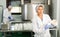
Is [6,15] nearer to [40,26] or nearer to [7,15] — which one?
[7,15]

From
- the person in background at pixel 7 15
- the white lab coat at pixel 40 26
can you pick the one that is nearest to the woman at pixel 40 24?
the white lab coat at pixel 40 26

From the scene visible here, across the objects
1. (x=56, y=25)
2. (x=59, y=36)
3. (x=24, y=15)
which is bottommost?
(x=59, y=36)

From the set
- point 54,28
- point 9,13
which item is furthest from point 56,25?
point 9,13

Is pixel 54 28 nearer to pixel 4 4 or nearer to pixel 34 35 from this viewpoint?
pixel 34 35

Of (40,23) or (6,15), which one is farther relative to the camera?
(6,15)

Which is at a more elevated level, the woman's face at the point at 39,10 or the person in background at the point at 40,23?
the woman's face at the point at 39,10

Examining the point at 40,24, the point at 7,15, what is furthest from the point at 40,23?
the point at 7,15

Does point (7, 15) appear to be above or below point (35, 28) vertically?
above

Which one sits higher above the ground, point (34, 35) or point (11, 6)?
point (11, 6)

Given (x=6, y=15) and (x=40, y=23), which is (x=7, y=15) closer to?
(x=6, y=15)

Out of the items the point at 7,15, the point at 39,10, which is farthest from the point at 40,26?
the point at 7,15

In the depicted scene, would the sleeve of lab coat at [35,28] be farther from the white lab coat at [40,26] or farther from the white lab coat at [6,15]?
the white lab coat at [6,15]

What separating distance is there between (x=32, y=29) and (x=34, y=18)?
15cm

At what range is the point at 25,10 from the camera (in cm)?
189
